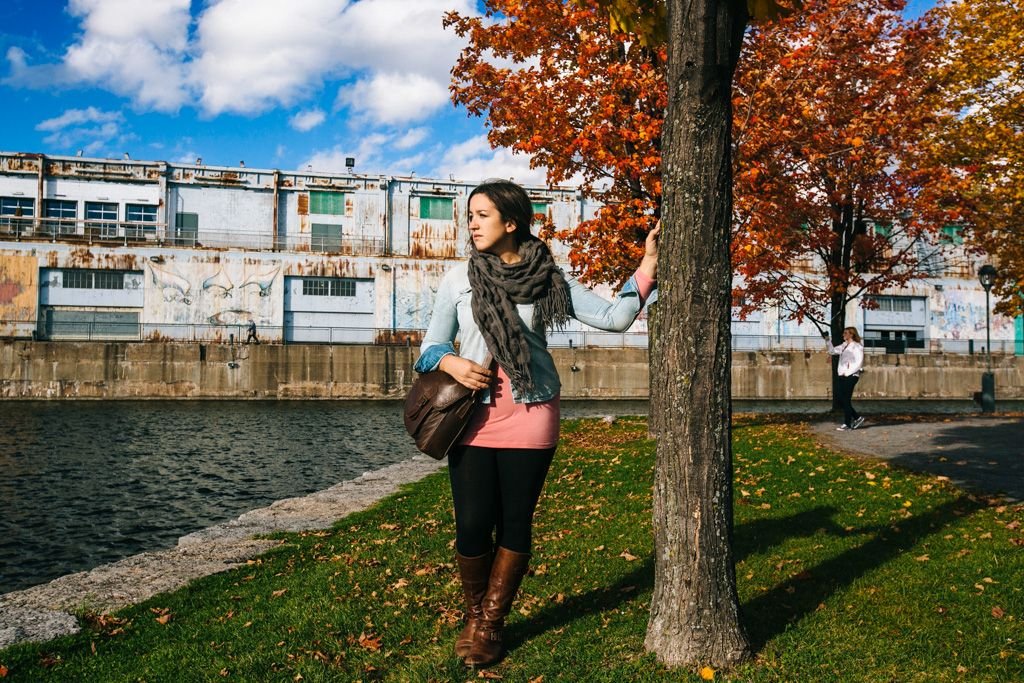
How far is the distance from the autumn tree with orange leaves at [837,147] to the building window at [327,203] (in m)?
36.7

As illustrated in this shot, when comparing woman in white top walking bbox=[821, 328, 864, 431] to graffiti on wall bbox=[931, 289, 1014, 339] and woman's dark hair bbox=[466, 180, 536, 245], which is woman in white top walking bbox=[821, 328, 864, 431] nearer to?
woman's dark hair bbox=[466, 180, 536, 245]

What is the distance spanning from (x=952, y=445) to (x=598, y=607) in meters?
9.78

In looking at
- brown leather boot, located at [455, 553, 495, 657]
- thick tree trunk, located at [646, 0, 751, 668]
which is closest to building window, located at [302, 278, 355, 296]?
brown leather boot, located at [455, 553, 495, 657]

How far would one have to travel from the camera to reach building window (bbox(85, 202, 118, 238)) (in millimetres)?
47875

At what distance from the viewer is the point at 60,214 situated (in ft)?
157

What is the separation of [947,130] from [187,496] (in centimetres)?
1722

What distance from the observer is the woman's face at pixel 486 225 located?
385 centimetres

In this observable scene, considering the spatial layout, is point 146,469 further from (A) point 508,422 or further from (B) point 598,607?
(A) point 508,422

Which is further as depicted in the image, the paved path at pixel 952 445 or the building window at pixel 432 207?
the building window at pixel 432 207

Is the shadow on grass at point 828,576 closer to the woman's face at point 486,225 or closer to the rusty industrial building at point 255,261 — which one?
the woman's face at point 486,225

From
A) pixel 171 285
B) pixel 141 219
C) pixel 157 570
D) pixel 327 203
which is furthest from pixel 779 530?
pixel 141 219

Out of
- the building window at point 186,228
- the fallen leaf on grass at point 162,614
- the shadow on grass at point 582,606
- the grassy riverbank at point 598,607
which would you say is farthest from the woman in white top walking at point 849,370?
the building window at point 186,228

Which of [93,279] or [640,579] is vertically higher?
[93,279]

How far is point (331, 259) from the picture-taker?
46875 mm
